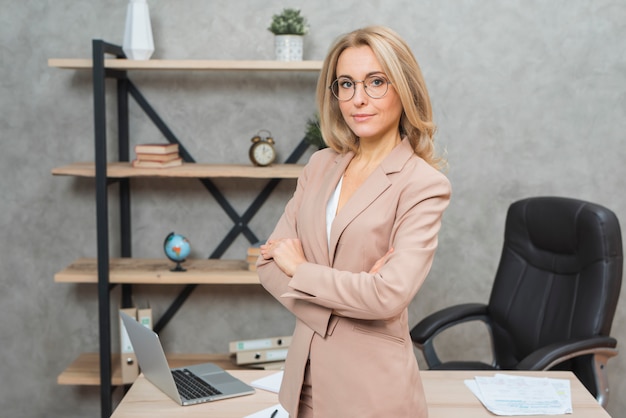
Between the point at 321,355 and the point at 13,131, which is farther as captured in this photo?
the point at 13,131

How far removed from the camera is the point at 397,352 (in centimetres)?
160

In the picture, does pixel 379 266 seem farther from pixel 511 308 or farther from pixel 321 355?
pixel 511 308

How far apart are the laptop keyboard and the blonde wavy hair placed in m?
A: 0.74

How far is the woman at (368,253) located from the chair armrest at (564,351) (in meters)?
0.90

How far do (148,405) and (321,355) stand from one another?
0.58 m

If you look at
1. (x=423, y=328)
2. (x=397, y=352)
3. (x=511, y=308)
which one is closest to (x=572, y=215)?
(x=511, y=308)

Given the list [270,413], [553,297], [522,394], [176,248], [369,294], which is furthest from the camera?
[176,248]

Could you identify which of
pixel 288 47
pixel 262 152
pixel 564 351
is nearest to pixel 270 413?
pixel 564 351

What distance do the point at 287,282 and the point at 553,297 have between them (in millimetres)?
1438

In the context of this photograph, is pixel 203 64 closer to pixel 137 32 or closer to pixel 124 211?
pixel 137 32

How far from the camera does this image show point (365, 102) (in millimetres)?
1630

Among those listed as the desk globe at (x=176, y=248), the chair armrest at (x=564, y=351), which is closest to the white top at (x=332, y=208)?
the chair armrest at (x=564, y=351)

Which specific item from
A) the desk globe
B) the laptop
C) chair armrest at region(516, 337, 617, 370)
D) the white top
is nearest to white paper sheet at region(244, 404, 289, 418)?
the laptop

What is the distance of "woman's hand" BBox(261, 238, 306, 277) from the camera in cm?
167
